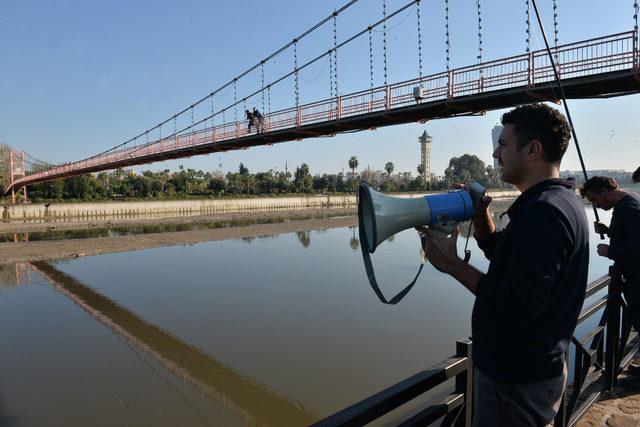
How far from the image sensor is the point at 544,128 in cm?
138

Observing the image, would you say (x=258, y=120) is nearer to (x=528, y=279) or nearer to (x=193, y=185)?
(x=528, y=279)

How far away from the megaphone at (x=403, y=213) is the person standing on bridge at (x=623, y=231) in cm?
201

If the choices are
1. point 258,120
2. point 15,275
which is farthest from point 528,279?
point 15,275

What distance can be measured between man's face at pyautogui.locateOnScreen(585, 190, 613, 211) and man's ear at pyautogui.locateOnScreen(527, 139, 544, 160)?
2.23 metres

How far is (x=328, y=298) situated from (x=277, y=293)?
1468mm

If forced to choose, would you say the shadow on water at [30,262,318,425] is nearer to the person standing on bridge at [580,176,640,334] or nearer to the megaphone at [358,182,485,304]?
the person standing on bridge at [580,176,640,334]

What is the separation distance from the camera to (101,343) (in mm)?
8188

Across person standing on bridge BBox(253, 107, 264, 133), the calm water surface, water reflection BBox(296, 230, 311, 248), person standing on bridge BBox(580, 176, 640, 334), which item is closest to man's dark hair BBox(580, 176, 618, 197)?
person standing on bridge BBox(580, 176, 640, 334)

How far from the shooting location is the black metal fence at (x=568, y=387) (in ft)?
4.71

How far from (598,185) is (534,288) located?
8.29 ft

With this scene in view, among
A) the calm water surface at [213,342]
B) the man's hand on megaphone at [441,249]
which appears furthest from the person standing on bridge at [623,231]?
the calm water surface at [213,342]

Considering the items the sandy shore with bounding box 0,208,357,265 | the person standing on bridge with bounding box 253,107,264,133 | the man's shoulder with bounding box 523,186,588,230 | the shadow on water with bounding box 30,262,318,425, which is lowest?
the shadow on water with bounding box 30,262,318,425

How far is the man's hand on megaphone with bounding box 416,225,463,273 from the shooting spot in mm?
1373

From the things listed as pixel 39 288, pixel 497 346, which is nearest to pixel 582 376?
pixel 497 346
